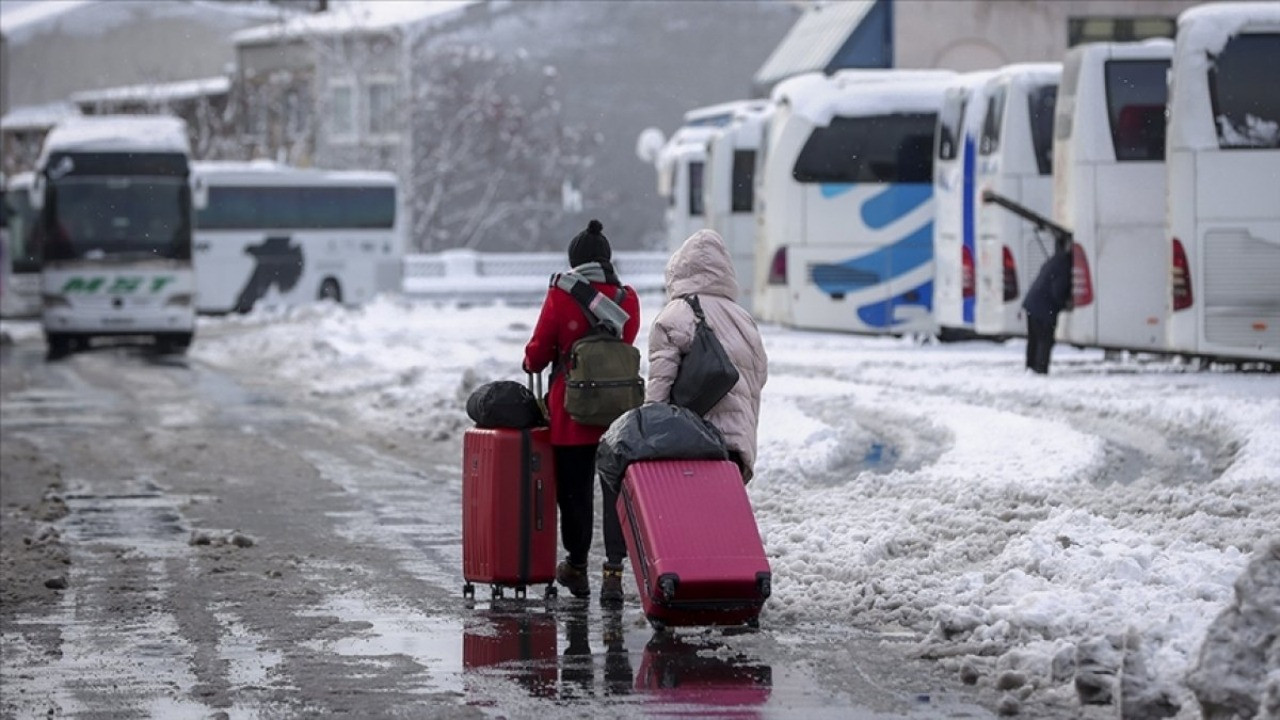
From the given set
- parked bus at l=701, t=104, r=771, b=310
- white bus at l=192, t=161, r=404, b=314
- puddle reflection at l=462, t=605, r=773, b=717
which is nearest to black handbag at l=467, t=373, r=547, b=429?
puddle reflection at l=462, t=605, r=773, b=717

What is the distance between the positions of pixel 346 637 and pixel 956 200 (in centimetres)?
1992

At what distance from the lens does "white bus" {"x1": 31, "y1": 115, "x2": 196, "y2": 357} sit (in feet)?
118

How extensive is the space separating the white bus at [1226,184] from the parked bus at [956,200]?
680 centimetres

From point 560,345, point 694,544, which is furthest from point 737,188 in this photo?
point 694,544

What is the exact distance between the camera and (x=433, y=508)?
14094 millimetres

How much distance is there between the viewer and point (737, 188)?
3934 cm

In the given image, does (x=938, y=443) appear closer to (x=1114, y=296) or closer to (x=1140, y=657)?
(x=1114, y=296)

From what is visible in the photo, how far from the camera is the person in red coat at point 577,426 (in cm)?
987

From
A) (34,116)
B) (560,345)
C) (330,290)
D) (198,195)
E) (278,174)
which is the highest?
(34,116)

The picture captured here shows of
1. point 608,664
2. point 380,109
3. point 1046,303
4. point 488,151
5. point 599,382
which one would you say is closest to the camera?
point 608,664

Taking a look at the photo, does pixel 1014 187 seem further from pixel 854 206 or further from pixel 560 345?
pixel 560 345

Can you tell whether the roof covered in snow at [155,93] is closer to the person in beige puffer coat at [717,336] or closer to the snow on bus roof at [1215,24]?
the snow on bus roof at [1215,24]

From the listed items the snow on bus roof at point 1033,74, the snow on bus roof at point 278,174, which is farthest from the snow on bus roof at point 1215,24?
the snow on bus roof at point 278,174

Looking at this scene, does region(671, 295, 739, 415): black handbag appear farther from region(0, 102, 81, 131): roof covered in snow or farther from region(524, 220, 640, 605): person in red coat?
region(0, 102, 81, 131): roof covered in snow
